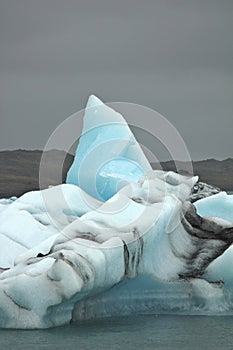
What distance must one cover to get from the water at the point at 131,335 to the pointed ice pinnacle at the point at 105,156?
8.36 metres

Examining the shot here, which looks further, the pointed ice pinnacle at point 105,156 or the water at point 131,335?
the pointed ice pinnacle at point 105,156

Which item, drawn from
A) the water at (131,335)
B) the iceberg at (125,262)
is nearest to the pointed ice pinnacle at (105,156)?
the iceberg at (125,262)

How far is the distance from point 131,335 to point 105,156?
33.3 ft

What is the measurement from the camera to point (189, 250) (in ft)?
53.8

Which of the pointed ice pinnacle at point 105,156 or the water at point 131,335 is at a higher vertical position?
the water at point 131,335

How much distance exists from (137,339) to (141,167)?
33.3ft

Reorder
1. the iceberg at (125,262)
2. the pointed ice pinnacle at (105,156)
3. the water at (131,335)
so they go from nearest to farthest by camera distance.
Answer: the water at (131,335), the iceberg at (125,262), the pointed ice pinnacle at (105,156)

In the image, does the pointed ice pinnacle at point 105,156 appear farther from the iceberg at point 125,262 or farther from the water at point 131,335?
the water at point 131,335

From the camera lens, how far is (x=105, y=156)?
923 inches

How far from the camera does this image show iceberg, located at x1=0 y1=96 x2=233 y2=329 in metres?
13.7

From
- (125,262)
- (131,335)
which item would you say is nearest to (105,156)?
(125,262)

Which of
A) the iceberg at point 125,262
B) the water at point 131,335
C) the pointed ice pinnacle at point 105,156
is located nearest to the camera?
the water at point 131,335

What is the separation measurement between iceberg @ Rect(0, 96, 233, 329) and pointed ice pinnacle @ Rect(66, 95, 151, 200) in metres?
3.91

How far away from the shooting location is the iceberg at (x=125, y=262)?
13656 mm
